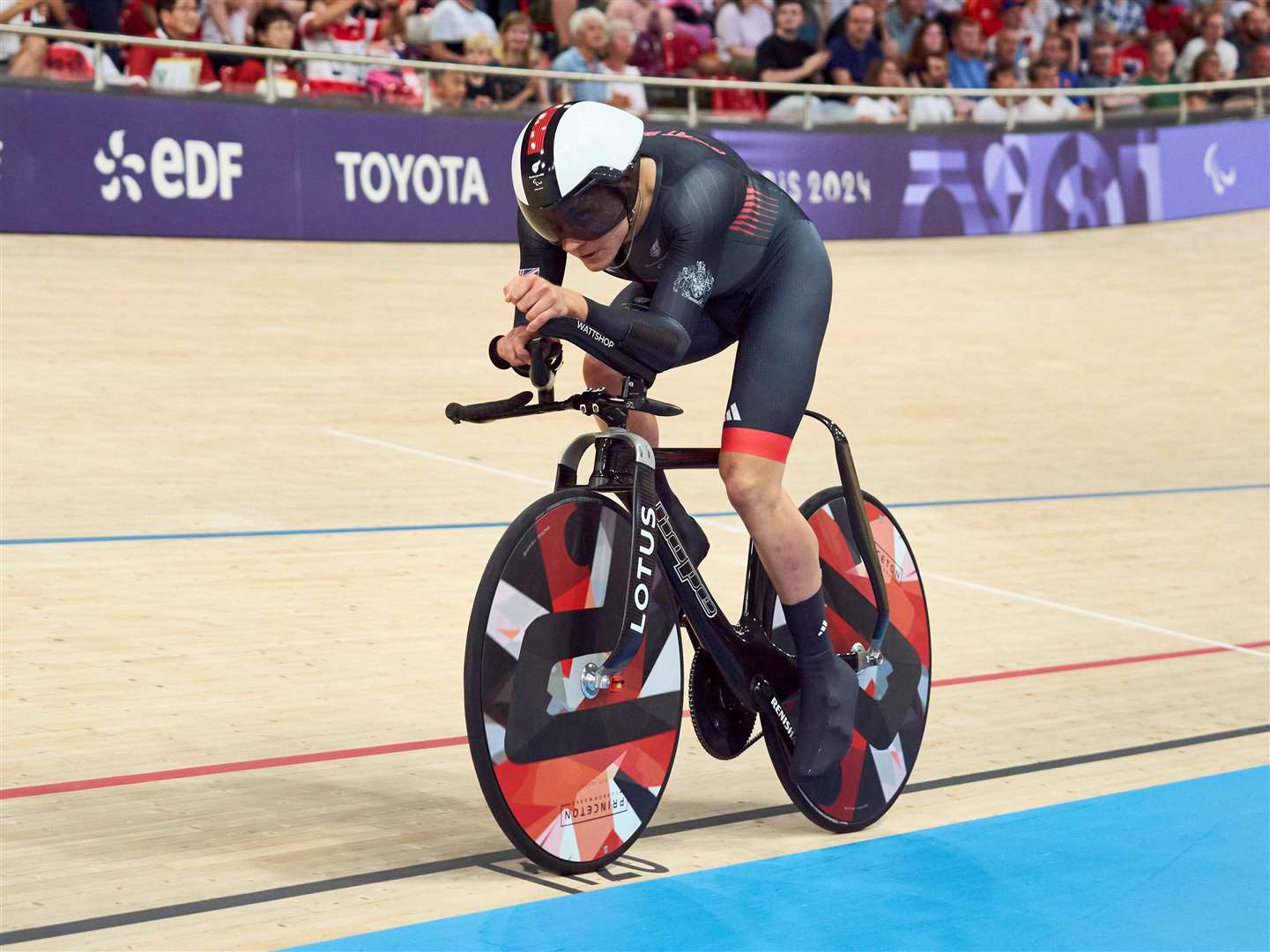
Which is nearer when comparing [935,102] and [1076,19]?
[935,102]

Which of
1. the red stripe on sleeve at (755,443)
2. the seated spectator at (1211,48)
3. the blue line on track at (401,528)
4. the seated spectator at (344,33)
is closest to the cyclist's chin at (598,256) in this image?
the red stripe on sleeve at (755,443)

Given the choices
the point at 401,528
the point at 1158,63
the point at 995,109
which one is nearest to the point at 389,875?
the point at 401,528

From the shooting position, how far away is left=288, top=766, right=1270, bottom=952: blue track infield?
2578 millimetres

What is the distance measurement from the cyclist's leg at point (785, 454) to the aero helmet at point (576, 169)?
365 millimetres

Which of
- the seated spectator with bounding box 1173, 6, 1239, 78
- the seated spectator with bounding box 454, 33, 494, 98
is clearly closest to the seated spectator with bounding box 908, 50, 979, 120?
the seated spectator with bounding box 1173, 6, 1239, 78

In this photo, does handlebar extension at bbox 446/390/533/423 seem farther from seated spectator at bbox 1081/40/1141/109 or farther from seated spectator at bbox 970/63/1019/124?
seated spectator at bbox 1081/40/1141/109

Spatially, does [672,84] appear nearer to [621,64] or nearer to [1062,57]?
[621,64]

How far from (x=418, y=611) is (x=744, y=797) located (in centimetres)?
157

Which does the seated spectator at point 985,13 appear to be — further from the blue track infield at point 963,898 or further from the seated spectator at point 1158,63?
the blue track infield at point 963,898

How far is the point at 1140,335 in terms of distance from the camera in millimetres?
10617

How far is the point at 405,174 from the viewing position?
A: 9.50 meters

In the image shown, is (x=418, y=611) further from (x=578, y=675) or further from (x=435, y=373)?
(x=435, y=373)

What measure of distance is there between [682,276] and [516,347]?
0.32m

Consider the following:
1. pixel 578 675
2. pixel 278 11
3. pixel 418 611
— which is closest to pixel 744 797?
pixel 578 675
